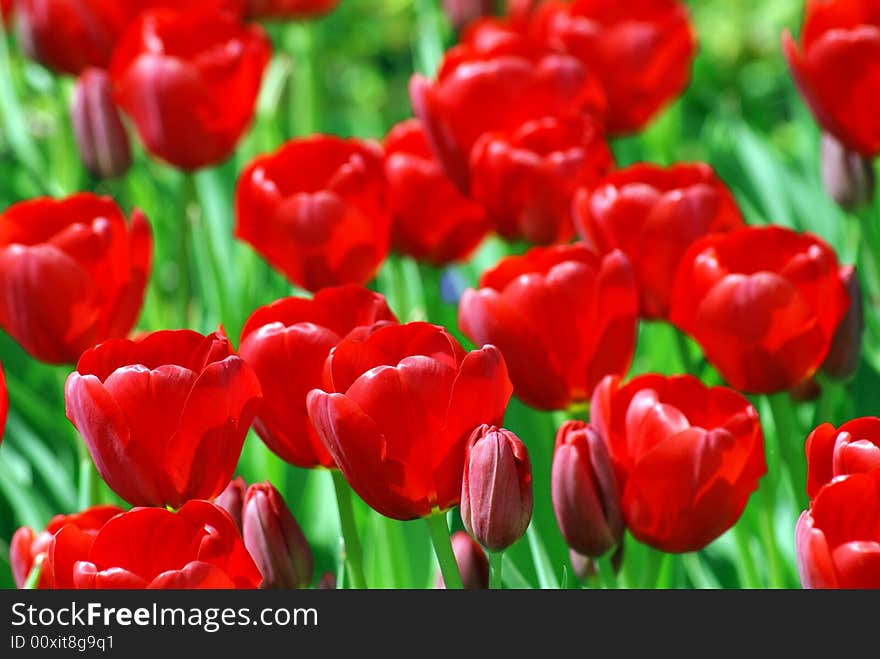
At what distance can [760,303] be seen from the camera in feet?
3.24

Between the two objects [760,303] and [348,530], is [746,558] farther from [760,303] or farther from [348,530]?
[348,530]

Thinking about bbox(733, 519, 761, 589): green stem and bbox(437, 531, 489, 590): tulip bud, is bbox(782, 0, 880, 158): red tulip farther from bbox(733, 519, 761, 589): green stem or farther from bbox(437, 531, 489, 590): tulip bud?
bbox(437, 531, 489, 590): tulip bud

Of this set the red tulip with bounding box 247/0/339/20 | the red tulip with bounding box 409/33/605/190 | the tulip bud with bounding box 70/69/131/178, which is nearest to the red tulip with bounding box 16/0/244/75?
the tulip bud with bounding box 70/69/131/178

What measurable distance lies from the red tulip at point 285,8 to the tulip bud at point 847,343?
104cm

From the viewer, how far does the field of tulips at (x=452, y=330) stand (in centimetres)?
79

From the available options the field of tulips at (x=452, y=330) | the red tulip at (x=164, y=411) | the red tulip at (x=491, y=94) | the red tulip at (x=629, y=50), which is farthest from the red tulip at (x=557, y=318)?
the red tulip at (x=629, y=50)

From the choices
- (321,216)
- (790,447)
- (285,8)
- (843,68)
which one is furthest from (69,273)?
(285,8)

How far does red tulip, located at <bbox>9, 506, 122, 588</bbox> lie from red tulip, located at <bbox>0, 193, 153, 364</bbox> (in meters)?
0.20

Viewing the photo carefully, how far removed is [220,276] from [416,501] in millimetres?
645

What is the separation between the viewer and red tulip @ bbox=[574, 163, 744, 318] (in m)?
1.11

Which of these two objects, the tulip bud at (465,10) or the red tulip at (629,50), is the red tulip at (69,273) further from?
the tulip bud at (465,10)

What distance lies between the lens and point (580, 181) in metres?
1.27
